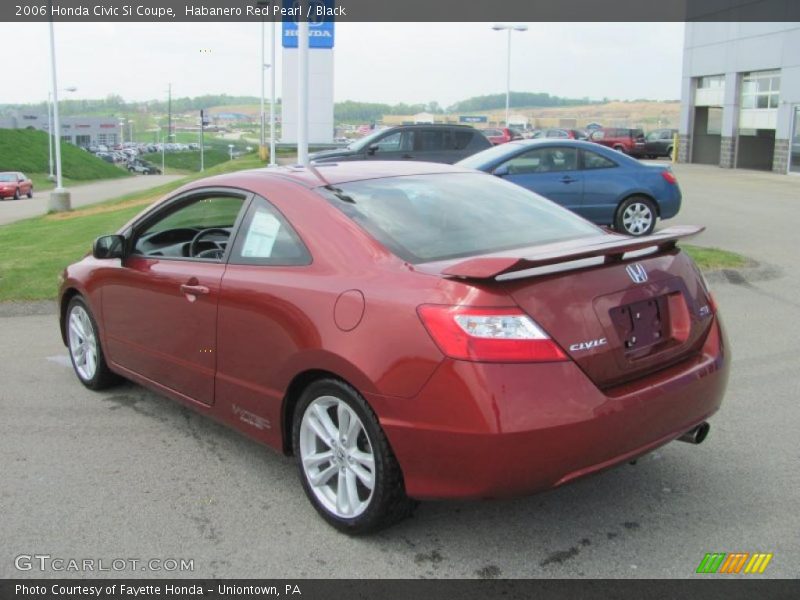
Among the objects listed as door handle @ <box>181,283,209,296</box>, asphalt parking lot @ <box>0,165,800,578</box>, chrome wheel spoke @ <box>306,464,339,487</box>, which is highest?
door handle @ <box>181,283,209,296</box>

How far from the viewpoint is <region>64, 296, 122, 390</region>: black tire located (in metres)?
5.45

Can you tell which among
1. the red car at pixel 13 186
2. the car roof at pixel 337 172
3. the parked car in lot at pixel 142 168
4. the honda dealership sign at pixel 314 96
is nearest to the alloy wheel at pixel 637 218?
the car roof at pixel 337 172

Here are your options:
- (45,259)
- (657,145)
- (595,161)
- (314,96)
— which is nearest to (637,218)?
(595,161)

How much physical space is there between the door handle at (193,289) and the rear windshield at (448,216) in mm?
837

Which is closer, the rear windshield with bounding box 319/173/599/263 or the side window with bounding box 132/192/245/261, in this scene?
the rear windshield with bounding box 319/173/599/263

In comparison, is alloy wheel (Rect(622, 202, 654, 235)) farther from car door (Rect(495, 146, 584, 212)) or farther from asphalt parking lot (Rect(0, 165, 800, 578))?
asphalt parking lot (Rect(0, 165, 800, 578))

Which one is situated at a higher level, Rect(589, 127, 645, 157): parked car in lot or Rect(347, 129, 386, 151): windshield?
Rect(589, 127, 645, 157): parked car in lot

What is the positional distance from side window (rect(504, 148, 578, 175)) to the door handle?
8.13 metres

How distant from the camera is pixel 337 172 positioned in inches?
171

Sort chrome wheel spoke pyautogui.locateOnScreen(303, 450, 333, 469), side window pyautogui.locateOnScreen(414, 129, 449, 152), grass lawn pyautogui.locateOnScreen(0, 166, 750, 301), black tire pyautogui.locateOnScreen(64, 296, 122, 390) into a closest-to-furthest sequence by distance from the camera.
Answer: chrome wheel spoke pyautogui.locateOnScreen(303, 450, 333, 469)
black tire pyautogui.locateOnScreen(64, 296, 122, 390)
grass lawn pyautogui.locateOnScreen(0, 166, 750, 301)
side window pyautogui.locateOnScreen(414, 129, 449, 152)

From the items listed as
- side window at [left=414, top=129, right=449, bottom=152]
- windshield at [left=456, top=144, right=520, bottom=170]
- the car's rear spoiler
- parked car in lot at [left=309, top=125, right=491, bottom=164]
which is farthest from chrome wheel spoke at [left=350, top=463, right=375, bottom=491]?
side window at [left=414, top=129, right=449, bottom=152]

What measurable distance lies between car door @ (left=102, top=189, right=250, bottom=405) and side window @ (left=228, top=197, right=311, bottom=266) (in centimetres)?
13

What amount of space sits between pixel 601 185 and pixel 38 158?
259 feet

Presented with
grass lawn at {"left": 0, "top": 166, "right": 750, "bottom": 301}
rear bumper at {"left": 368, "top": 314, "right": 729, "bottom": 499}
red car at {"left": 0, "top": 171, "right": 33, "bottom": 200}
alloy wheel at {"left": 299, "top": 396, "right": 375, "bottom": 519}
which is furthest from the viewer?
red car at {"left": 0, "top": 171, "right": 33, "bottom": 200}
